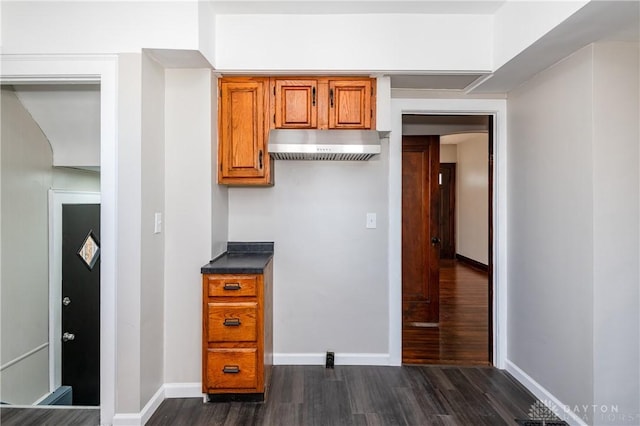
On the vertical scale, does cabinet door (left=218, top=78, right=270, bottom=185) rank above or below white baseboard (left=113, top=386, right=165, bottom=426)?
above

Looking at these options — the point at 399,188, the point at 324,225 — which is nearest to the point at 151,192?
the point at 324,225

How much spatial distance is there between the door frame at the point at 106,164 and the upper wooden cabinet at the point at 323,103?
108 centimetres

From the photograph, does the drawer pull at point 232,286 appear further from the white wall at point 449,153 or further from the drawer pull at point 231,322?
the white wall at point 449,153

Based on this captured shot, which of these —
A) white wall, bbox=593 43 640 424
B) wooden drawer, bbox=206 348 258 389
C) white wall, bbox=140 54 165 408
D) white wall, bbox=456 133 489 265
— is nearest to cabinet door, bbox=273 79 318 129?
white wall, bbox=140 54 165 408

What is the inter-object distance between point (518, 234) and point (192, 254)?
255 centimetres

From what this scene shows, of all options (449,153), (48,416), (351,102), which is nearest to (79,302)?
(48,416)

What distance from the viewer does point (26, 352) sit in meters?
2.78

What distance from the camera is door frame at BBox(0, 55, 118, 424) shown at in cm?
205

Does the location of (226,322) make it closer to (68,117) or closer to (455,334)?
(68,117)

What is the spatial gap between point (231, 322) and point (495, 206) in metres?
2.36

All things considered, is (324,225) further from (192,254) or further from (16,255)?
(16,255)

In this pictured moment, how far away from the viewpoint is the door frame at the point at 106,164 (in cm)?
205

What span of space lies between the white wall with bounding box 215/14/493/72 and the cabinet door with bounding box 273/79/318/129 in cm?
15

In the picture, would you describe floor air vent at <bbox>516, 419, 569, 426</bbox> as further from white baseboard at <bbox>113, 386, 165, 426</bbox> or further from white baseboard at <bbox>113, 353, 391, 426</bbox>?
white baseboard at <bbox>113, 386, 165, 426</bbox>
